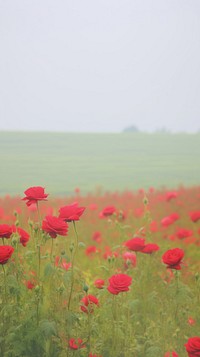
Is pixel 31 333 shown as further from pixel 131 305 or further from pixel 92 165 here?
pixel 92 165

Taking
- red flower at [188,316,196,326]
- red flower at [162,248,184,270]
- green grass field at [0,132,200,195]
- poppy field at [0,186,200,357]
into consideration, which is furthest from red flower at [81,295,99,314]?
green grass field at [0,132,200,195]

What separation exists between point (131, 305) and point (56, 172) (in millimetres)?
4328

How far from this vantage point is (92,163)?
762 cm

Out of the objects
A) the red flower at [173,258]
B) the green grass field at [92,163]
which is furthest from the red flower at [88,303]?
the green grass field at [92,163]

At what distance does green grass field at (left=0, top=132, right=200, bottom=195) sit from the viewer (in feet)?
20.0

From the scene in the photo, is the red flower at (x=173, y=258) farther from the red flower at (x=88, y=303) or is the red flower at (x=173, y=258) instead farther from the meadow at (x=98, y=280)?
the red flower at (x=88, y=303)

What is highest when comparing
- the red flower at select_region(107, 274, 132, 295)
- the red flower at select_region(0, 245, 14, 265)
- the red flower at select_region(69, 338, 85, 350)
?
the red flower at select_region(0, 245, 14, 265)

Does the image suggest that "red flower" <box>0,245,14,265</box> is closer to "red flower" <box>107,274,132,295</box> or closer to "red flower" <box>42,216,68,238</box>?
"red flower" <box>42,216,68,238</box>

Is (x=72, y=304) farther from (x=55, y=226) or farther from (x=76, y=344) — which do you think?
(x=55, y=226)

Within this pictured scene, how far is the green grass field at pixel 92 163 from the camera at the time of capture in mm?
6084

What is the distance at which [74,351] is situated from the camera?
1930 mm

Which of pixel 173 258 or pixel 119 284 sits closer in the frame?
pixel 119 284

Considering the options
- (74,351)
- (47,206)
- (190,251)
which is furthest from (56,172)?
(74,351)

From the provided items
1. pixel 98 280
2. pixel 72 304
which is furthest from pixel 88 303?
pixel 98 280
